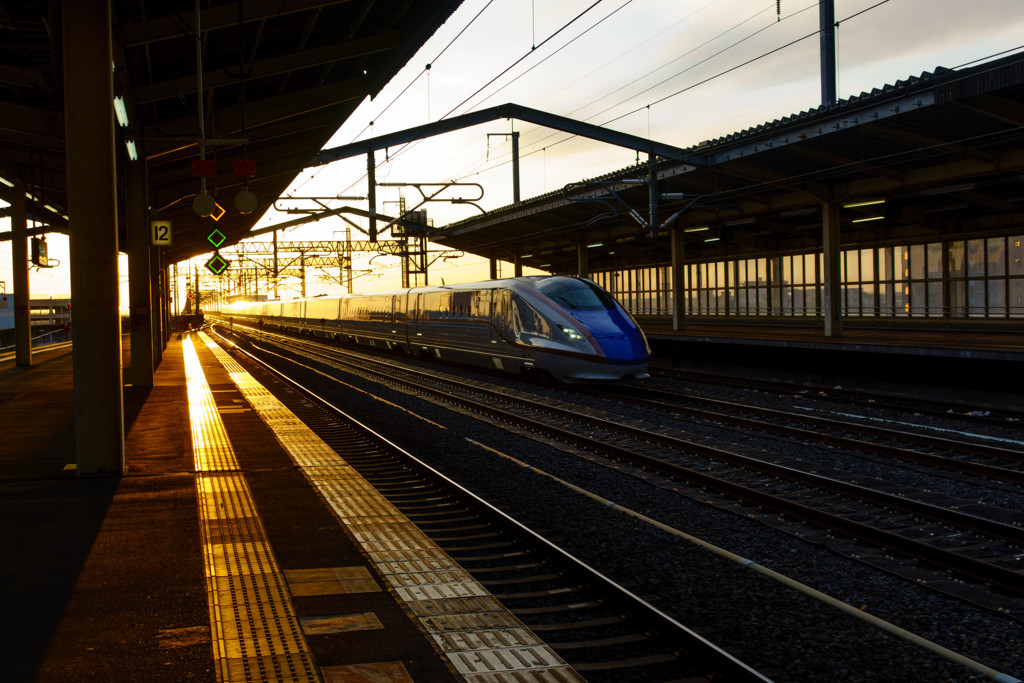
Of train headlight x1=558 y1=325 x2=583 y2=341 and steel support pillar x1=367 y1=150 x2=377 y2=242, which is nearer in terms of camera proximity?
train headlight x1=558 y1=325 x2=583 y2=341

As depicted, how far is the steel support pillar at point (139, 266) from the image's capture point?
53.1 ft

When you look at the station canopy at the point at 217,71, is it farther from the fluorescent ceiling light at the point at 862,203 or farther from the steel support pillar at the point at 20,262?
the fluorescent ceiling light at the point at 862,203

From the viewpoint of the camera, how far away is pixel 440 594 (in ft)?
15.2

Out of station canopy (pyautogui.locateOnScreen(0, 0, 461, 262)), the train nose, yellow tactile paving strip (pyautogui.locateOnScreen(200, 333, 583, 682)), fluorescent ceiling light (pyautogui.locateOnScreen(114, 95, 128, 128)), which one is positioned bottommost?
yellow tactile paving strip (pyautogui.locateOnScreen(200, 333, 583, 682))

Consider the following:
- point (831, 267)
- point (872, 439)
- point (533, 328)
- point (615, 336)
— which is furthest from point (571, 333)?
point (831, 267)

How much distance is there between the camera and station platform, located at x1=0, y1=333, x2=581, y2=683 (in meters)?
3.66

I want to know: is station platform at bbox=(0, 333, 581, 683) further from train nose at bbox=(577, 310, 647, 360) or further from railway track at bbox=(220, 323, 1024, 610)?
train nose at bbox=(577, 310, 647, 360)

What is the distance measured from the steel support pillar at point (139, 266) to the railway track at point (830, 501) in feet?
28.6

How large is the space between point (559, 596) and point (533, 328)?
11.6 m

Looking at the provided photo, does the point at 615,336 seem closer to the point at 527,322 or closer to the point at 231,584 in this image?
the point at 527,322

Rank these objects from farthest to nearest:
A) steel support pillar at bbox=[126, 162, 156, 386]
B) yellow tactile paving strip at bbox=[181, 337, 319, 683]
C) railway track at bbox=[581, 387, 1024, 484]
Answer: steel support pillar at bbox=[126, 162, 156, 386] < railway track at bbox=[581, 387, 1024, 484] < yellow tactile paving strip at bbox=[181, 337, 319, 683]

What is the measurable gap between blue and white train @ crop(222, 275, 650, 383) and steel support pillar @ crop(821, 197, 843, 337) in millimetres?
6885

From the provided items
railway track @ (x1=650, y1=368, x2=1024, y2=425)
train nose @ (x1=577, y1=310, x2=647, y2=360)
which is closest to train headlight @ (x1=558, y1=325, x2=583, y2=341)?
train nose @ (x1=577, y1=310, x2=647, y2=360)

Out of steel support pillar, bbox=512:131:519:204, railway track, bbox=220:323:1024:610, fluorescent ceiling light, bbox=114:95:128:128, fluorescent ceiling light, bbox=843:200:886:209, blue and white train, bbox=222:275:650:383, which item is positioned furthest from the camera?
steel support pillar, bbox=512:131:519:204
